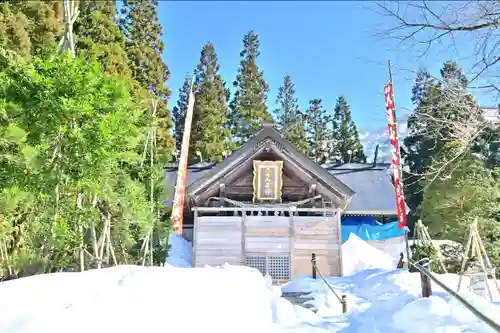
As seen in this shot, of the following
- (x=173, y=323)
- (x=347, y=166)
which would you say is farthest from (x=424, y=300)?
(x=347, y=166)

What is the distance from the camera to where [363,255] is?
18.5m

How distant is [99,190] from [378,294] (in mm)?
7100

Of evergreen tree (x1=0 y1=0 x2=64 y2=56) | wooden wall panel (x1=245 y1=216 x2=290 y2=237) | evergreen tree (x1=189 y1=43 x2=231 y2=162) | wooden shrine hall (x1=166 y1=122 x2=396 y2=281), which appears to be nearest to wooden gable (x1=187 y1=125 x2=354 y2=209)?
wooden shrine hall (x1=166 y1=122 x2=396 y2=281)

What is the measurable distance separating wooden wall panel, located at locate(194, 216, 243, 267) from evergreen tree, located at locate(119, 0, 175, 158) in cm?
966

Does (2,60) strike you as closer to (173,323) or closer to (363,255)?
(173,323)

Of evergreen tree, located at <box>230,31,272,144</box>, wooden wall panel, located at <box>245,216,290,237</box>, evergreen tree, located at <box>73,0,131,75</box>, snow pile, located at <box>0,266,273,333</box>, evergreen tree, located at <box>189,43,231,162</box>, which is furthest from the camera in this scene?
evergreen tree, located at <box>230,31,272,144</box>

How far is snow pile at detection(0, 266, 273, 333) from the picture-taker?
11.6 ft

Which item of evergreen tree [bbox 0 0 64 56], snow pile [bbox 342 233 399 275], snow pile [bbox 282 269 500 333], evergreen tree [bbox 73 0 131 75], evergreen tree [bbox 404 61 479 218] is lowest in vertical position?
snow pile [bbox 342 233 399 275]

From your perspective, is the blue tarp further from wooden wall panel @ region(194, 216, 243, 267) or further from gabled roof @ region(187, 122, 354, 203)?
wooden wall panel @ region(194, 216, 243, 267)

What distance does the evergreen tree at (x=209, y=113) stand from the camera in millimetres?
29469

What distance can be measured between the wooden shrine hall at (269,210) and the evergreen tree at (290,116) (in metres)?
21.5

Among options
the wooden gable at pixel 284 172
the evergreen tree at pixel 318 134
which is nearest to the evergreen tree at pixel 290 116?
the evergreen tree at pixel 318 134

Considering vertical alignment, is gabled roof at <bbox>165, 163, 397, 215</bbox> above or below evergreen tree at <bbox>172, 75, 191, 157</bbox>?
below

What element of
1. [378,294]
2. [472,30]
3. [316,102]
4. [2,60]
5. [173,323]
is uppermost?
[316,102]
